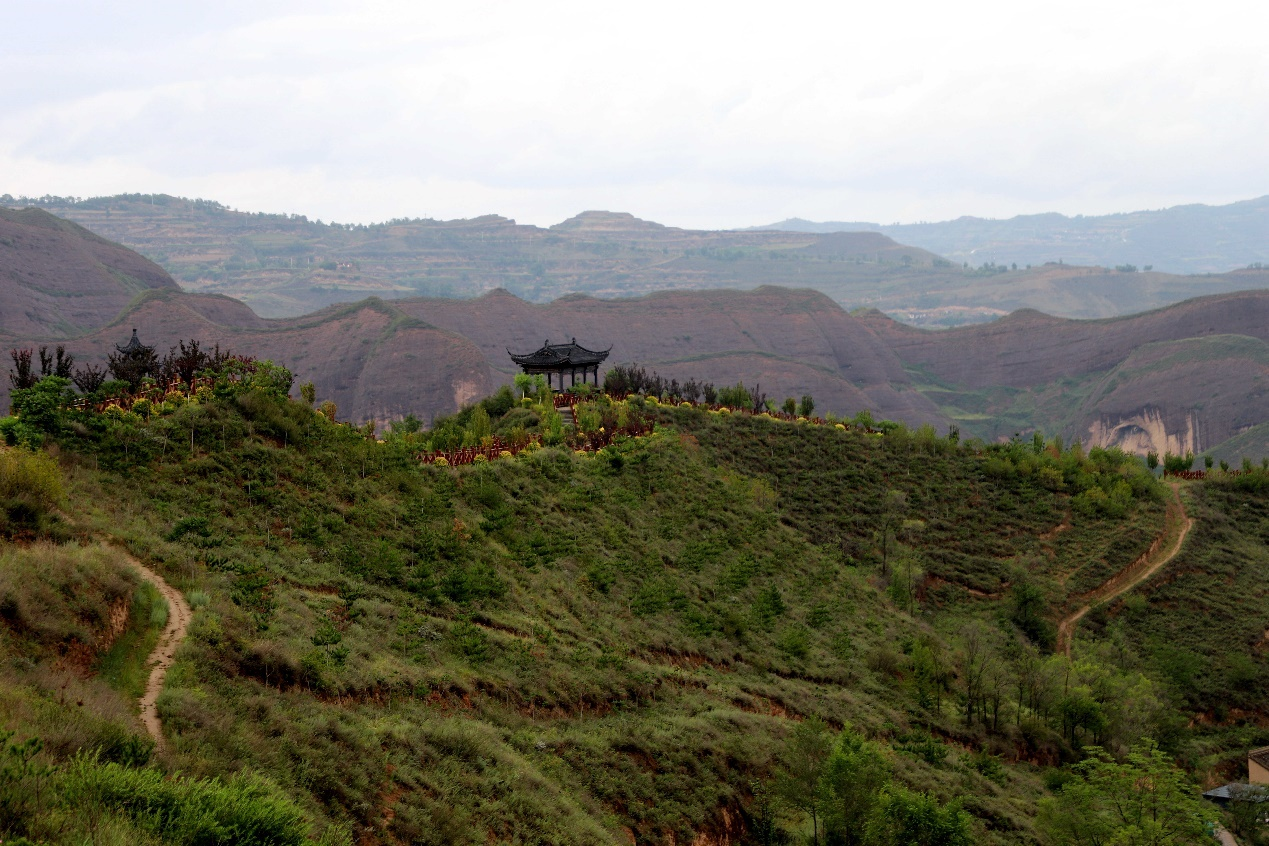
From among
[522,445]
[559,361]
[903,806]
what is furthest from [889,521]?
[903,806]

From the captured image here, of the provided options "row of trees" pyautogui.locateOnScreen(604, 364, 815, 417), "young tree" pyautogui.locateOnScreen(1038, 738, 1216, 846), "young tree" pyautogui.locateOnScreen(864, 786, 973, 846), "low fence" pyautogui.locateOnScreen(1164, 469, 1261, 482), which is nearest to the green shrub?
"young tree" pyautogui.locateOnScreen(864, 786, 973, 846)

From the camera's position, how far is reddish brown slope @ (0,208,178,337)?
4985 inches

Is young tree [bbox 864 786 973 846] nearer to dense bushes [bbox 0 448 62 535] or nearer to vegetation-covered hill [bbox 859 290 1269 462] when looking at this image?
dense bushes [bbox 0 448 62 535]

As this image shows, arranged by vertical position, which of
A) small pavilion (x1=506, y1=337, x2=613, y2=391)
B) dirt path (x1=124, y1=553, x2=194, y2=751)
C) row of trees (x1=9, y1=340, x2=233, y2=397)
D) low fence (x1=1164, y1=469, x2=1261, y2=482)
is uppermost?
row of trees (x1=9, y1=340, x2=233, y2=397)

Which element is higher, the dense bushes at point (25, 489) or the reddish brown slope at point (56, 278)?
the reddish brown slope at point (56, 278)

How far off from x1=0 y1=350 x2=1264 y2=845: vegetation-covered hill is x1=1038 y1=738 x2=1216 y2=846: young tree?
1.55ft

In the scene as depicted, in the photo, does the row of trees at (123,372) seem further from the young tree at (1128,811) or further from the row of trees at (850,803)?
the young tree at (1128,811)

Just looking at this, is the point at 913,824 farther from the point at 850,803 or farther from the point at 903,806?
the point at 850,803

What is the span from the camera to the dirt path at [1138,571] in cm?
4069

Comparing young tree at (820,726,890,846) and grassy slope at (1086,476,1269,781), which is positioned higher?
young tree at (820,726,890,846)

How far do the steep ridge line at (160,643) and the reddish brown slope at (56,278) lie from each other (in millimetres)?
124032

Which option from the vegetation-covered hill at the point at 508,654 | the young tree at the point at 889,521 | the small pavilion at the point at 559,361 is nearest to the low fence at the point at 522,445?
the vegetation-covered hill at the point at 508,654

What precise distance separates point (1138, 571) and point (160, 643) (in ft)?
147

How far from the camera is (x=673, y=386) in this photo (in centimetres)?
5500
